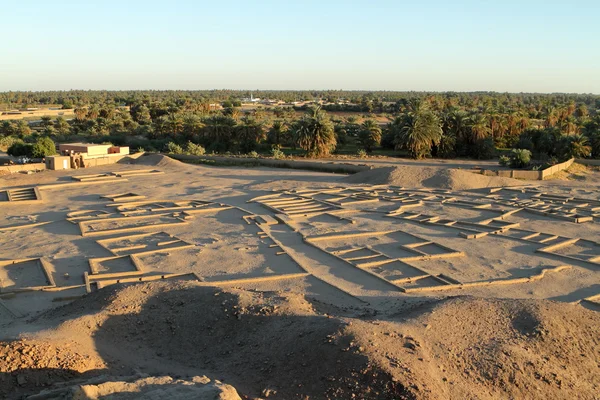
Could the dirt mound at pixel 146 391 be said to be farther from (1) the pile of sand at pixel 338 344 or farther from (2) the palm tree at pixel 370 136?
(2) the palm tree at pixel 370 136

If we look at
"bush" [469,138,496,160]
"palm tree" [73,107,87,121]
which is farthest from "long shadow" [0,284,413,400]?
"palm tree" [73,107,87,121]

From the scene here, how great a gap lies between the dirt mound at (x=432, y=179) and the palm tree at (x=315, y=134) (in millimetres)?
8923

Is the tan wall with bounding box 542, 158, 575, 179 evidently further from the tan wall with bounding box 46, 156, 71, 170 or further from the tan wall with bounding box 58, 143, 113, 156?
the tan wall with bounding box 46, 156, 71, 170

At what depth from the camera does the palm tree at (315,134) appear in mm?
34656

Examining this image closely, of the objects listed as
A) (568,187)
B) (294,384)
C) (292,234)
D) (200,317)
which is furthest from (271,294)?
(568,187)

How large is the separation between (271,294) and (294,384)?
3.34 metres

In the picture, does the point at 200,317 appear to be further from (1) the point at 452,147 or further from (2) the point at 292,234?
(1) the point at 452,147

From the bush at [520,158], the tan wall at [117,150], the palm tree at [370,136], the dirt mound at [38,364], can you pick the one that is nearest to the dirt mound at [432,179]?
the bush at [520,158]

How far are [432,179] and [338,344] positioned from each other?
19571 millimetres

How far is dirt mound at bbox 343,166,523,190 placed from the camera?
24594mm

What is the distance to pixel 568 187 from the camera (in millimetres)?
25016

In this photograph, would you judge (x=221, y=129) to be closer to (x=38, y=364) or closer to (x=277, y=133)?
(x=277, y=133)

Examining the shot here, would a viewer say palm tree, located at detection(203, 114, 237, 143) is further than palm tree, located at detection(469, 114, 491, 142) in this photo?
Yes

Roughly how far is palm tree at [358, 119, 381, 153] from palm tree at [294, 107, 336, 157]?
178 inches
